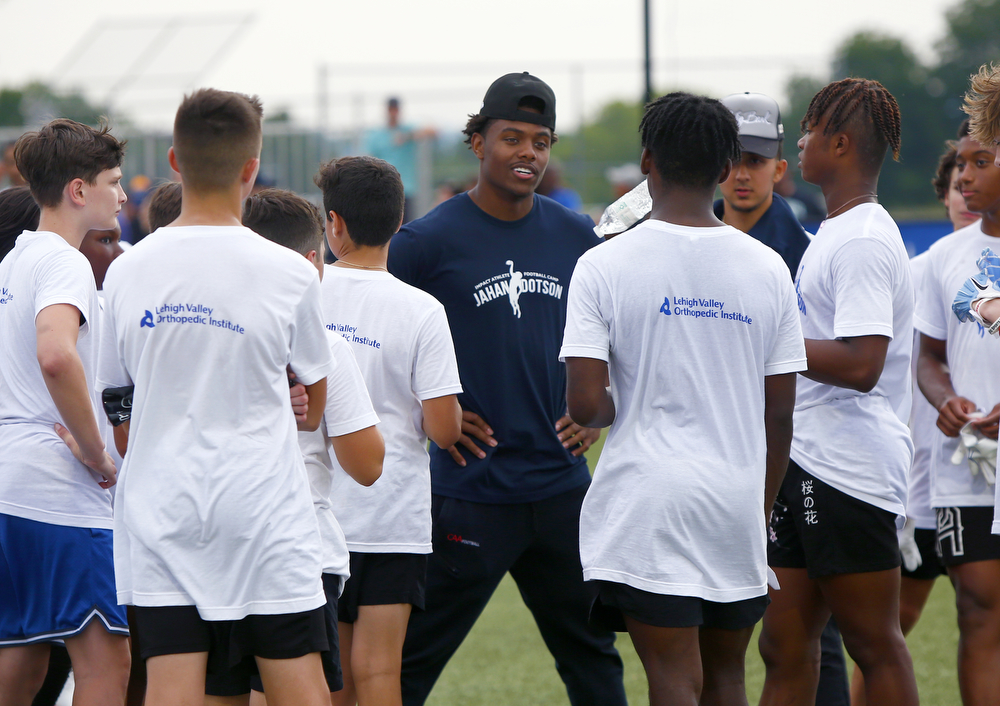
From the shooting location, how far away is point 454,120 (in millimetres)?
15727

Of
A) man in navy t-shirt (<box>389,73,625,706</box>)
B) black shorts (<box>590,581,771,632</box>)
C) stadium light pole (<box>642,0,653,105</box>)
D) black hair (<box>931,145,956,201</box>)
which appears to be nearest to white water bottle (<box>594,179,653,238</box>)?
man in navy t-shirt (<box>389,73,625,706</box>)

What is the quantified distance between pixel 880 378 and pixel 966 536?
0.85 m

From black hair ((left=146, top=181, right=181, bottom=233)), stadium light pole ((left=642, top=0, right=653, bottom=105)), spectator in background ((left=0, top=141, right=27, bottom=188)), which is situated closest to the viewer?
black hair ((left=146, top=181, right=181, bottom=233))

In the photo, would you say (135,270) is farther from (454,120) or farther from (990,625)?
(454,120)

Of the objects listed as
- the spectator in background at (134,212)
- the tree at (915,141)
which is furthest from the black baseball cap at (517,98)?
the tree at (915,141)

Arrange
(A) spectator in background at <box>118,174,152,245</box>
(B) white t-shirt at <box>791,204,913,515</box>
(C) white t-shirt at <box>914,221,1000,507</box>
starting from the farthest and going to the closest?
(A) spectator in background at <box>118,174,152,245</box>
(C) white t-shirt at <box>914,221,1000,507</box>
(B) white t-shirt at <box>791,204,913,515</box>

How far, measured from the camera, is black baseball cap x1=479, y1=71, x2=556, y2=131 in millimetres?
3775

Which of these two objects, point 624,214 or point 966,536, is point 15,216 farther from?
point 966,536

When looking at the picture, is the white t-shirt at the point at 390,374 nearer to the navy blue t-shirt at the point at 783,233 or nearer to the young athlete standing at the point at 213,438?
the young athlete standing at the point at 213,438

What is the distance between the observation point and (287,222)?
3014mm

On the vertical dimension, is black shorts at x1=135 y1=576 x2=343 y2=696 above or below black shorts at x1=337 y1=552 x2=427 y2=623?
above

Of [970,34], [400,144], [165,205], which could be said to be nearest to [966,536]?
[165,205]

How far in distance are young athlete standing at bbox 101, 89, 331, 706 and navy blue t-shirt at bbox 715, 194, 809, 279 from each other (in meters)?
2.21

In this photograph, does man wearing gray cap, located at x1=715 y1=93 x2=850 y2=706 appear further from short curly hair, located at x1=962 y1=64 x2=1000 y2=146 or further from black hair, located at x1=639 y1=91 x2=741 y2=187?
black hair, located at x1=639 y1=91 x2=741 y2=187
